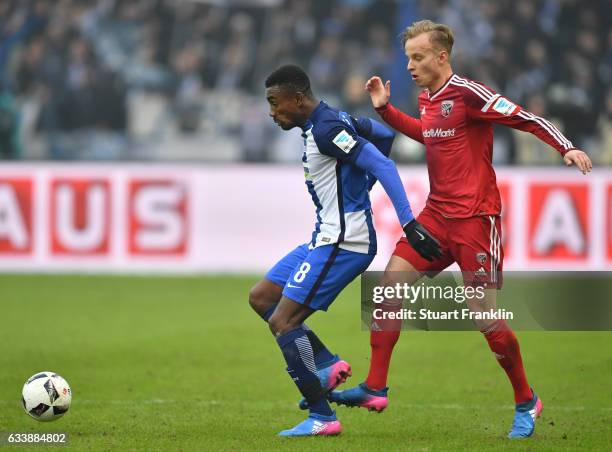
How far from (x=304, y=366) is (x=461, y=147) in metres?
1.57

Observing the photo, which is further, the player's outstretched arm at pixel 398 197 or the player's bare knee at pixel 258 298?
the player's bare knee at pixel 258 298

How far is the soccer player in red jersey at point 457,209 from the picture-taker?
21.0 feet

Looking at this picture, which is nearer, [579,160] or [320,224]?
[579,160]

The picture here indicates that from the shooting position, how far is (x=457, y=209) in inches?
258

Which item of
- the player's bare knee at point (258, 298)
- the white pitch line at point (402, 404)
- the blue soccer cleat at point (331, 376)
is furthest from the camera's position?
the white pitch line at point (402, 404)

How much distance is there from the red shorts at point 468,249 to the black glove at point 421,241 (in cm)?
37

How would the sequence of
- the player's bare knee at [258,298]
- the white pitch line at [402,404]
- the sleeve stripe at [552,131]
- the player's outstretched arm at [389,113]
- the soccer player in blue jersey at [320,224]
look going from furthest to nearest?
the white pitch line at [402,404]
the player's outstretched arm at [389,113]
the player's bare knee at [258,298]
the soccer player in blue jersey at [320,224]
the sleeve stripe at [552,131]

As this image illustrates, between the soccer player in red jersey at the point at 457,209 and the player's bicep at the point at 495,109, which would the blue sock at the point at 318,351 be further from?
the player's bicep at the point at 495,109

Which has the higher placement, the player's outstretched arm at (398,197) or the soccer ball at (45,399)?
the player's outstretched arm at (398,197)

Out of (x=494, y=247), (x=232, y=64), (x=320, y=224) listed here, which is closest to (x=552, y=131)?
(x=494, y=247)

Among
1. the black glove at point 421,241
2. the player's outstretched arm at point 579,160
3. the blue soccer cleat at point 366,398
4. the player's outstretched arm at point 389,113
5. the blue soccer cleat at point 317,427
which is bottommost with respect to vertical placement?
the blue soccer cleat at point 317,427

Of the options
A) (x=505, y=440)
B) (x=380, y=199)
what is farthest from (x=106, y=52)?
(x=505, y=440)

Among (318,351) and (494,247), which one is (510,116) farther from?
(318,351)

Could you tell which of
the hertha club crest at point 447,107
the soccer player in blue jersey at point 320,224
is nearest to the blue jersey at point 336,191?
the soccer player in blue jersey at point 320,224
